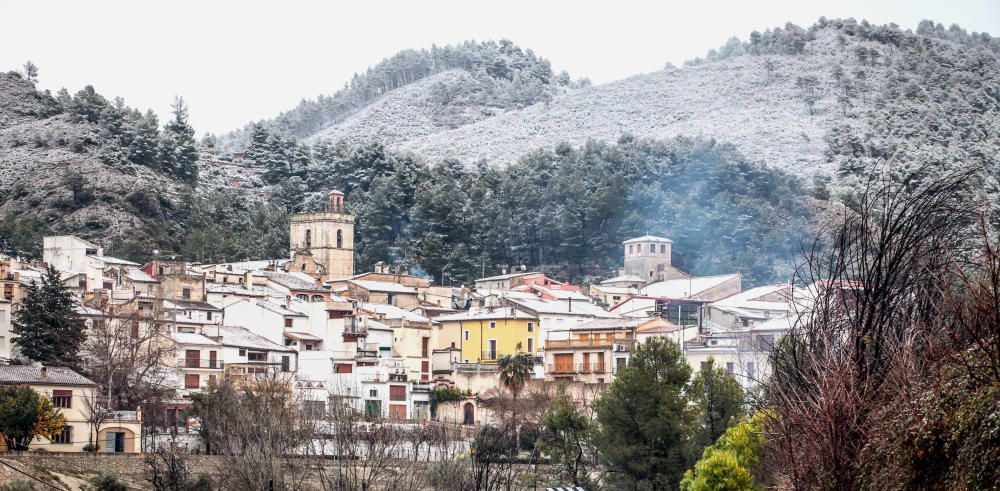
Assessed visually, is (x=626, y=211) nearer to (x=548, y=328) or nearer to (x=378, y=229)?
(x=378, y=229)

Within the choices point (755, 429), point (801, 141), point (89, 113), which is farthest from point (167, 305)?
point (801, 141)

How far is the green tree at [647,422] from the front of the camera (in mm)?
49062

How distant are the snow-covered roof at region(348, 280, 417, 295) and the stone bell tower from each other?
1219 cm

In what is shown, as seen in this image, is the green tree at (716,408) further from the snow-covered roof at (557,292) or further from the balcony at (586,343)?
the snow-covered roof at (557,292)

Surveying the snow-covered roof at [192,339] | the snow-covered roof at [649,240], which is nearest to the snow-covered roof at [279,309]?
the snow-covered roof at [192,339]

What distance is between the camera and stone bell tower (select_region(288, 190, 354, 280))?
102 meters

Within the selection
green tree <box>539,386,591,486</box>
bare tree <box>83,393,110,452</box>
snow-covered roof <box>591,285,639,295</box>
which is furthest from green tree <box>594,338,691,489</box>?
snow-covered roof <box>591,285,639,295</box>

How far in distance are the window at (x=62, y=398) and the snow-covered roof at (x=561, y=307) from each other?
96.2 ft

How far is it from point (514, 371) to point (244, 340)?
1104 centimetres

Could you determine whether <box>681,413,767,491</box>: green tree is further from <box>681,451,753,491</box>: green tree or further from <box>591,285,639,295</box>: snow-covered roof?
<box>591,285,639,295</box>: snow-covered roof

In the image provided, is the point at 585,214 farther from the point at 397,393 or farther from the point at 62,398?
the point at 62,398

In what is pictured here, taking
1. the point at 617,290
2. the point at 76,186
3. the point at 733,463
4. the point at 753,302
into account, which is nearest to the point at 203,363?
the point at 753,302

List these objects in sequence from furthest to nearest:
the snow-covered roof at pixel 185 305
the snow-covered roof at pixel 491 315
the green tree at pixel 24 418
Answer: the snow-covered roof at pixel 491 315 → the snow-covered roof at pixel 185 305 → the green tree at pixel 24 418

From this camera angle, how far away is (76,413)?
5141 centimetres
